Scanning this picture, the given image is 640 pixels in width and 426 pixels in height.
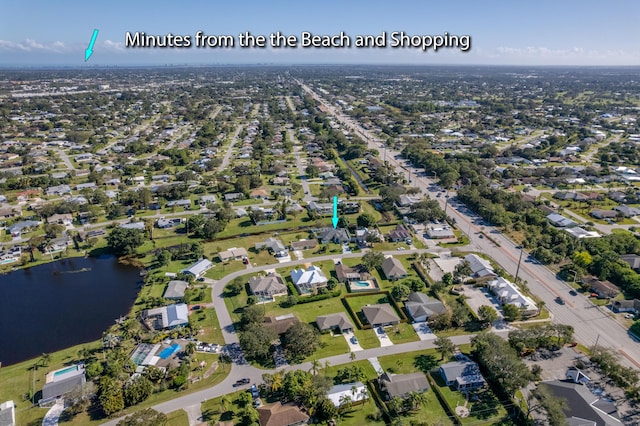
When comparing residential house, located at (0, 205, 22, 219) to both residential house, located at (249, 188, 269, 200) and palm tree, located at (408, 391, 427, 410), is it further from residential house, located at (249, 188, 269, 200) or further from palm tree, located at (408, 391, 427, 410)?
palm tree, located at (408, 391, 427, 410)

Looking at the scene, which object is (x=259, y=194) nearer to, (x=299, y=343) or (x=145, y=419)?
(x=299, y=343)

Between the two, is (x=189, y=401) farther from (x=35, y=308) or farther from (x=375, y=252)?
(x=375, y=252)

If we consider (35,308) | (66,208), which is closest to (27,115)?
(66,208)

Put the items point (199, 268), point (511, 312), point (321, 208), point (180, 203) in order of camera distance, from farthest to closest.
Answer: point (180, 203)
point (321, 208)
point (199, 268)
point (511, 312)

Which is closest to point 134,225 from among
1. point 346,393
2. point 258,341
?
point 258,341

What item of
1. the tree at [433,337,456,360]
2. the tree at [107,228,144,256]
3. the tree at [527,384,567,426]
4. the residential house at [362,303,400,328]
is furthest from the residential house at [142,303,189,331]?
the tree at [527,384,567,426]

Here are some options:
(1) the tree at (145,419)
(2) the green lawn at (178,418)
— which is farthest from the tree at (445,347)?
(1) the tree at (145,419)

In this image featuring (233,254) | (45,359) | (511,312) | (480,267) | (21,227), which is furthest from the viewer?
(21,227)
